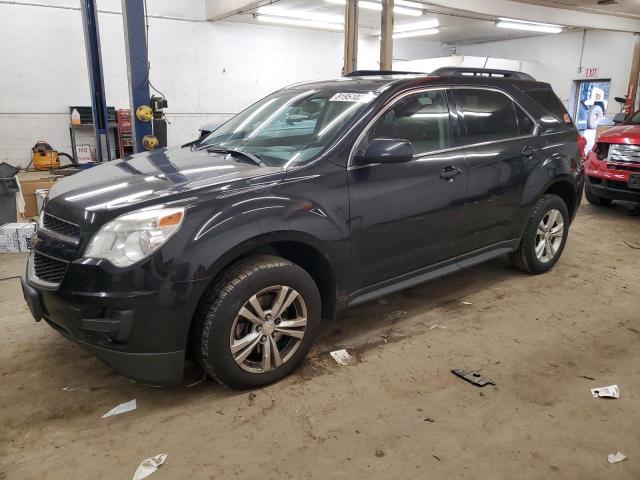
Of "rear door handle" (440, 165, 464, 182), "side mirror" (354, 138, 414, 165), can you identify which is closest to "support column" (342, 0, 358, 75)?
"rear door handle" (440, 165, 464, 182)

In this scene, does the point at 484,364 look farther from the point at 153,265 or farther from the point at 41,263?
the point at 41,263

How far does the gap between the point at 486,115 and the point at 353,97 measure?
112 cm

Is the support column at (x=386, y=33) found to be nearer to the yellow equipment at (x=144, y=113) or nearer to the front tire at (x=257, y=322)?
the yellow equipment at (x=144, y=113)

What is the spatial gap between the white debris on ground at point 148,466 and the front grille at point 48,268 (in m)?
0.90

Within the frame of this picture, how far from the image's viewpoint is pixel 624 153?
6.30 m

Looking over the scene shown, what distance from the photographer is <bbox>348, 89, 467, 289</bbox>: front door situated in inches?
109

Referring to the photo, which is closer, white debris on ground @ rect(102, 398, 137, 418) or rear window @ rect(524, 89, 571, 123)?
white debris on ground @ rect(102, 398, 137, 418)

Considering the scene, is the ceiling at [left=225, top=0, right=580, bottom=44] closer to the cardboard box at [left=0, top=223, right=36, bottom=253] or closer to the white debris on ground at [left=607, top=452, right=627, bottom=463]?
the cardboard box at [left=0, top=223, right=36, bottom=253]

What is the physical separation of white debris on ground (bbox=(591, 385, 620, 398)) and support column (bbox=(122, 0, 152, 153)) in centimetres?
530

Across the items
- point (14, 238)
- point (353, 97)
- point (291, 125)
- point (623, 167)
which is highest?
point (353, 97)

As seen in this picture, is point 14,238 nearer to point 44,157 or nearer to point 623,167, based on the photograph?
point 44,157

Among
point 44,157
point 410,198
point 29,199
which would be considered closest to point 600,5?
point 410,198

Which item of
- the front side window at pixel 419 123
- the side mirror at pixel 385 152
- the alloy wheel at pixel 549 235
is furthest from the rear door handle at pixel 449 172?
the alloy wheel at pixel 549 235

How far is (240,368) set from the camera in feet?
8.02
